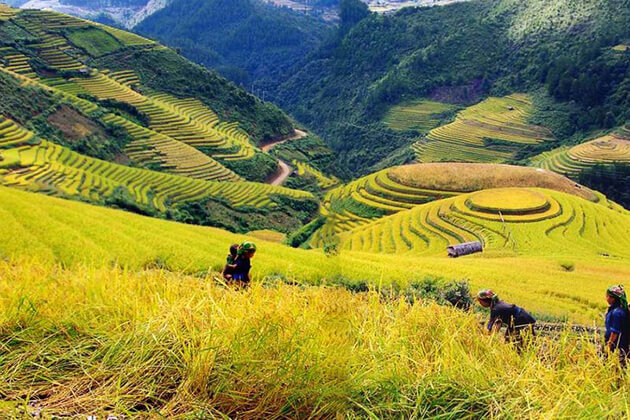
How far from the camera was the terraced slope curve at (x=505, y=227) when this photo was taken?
2783cm

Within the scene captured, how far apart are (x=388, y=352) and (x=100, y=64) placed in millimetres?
82573

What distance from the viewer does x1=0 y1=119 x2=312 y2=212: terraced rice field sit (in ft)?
110

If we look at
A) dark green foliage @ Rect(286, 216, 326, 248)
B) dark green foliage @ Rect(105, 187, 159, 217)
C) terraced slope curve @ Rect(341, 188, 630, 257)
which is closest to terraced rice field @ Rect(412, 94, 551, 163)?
terraced slope curve @ Rect(341, 188, 630, 257)

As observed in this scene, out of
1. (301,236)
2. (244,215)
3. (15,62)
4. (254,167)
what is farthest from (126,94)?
(301,236)

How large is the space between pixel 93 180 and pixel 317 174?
3567 cm

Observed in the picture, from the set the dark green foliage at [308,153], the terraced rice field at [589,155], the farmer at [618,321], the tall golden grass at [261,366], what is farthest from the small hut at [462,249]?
the dark green foliage at [308,153]

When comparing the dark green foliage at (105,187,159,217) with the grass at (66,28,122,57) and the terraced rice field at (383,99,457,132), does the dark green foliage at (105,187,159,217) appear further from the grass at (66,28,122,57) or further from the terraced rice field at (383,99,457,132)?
the terraced rice field at (383,99,457,132)

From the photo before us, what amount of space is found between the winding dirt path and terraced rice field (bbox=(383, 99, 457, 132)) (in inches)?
724

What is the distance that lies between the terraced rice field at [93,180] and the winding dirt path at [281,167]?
9.02 meters

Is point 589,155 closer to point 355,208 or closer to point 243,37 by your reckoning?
point 355,208

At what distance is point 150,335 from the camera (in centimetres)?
266

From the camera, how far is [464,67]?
315 ft

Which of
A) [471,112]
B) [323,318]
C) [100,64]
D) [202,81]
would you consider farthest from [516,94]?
[323,318]

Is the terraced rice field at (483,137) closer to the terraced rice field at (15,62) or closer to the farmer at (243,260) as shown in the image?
the terraced rice field at (15,62)
